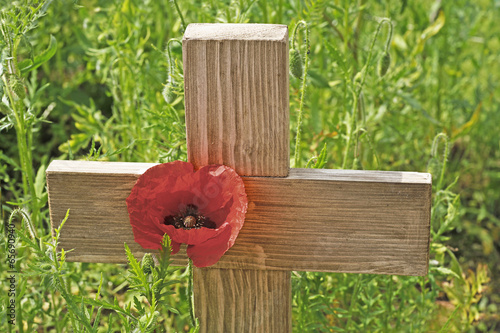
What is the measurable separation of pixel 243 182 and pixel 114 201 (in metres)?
0.20

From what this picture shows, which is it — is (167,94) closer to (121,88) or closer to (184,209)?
(184,209)

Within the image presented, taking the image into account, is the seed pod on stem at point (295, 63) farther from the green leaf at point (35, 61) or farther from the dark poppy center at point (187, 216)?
the green leaf at point (35, 61)

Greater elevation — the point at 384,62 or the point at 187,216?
the point at 384,62

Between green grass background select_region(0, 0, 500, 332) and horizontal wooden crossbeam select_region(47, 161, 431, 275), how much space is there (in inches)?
5.4

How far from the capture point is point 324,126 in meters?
1.75

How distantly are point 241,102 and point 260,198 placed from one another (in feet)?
0.47

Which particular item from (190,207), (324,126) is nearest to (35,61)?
(190,207)

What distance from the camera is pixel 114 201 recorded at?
3.14 feet

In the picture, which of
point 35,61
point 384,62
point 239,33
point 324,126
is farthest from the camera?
point 324,126

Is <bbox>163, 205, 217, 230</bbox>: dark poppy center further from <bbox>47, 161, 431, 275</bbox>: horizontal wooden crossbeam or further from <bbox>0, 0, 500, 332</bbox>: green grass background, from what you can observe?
<bbox>0, 0, 500, 332</bbox>: green grass background

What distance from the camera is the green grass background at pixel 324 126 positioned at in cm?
127

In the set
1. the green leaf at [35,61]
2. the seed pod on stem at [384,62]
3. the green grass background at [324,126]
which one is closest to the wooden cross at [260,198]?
the green grass background at [324,126]

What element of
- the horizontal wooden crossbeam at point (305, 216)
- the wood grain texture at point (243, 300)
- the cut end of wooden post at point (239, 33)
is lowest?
the wood grain texture at point (243, 300)

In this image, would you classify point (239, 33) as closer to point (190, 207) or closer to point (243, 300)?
point (190, 207)
